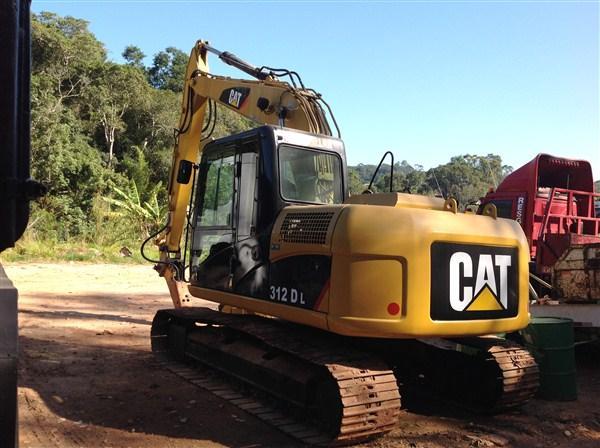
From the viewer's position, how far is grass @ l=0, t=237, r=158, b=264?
17.6 metres

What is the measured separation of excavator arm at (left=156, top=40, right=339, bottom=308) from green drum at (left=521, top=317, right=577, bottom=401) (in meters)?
2.96

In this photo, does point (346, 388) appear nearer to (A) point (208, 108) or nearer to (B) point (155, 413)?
(B) point (155, 413)

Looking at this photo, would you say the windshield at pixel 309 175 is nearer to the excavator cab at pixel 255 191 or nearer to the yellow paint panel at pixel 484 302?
the excavator cab at pixel 255 191

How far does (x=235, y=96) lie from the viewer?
22.6 ft

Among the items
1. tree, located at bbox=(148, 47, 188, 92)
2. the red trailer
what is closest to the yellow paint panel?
the red trailer

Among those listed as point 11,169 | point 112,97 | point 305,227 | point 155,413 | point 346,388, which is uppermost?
point 112,97

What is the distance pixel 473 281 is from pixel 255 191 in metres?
2.09

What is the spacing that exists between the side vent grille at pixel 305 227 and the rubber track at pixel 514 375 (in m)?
1.89

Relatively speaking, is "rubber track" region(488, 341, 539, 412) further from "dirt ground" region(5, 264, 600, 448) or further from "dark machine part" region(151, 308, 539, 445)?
"dirt ground" region(5, 264, 600, 448)

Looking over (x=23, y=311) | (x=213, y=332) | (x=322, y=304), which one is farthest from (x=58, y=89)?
(x=322, y=304)

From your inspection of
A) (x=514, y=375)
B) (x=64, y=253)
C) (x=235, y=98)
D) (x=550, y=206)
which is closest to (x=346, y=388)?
(x=514, y=375)

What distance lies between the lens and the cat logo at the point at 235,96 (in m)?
6.76

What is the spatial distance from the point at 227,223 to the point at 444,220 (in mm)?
2238

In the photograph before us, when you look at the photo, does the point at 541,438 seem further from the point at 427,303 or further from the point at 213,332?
the point at 213,332
